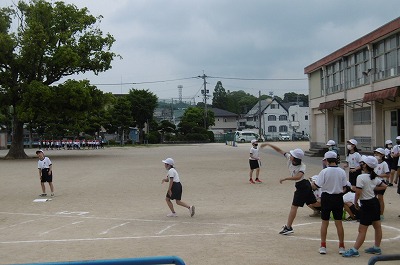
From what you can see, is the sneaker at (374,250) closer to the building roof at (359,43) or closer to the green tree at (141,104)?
the building roof at (359,43)

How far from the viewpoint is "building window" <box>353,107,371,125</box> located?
2748 centimetres

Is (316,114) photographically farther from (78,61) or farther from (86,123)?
(86,123)

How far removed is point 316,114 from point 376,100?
1347 cm

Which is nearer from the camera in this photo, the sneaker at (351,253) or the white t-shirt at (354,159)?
the sneaker at (351,253)

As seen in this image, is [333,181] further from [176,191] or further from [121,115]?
[121,115]

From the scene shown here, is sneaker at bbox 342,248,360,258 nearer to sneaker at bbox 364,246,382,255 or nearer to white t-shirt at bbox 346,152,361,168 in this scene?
sneaker at bbox 364,246,382,255

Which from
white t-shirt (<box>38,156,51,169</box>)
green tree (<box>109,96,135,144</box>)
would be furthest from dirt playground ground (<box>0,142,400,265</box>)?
green tree (<box>109,96,135,144</box>)

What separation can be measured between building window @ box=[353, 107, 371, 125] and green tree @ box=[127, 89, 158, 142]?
168ft

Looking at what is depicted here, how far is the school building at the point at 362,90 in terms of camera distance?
23969 mm

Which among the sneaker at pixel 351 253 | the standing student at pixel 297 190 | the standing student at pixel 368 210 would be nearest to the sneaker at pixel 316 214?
the standing student at pixel 297 190

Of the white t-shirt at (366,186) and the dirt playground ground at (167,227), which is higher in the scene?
the white t-shirt at (366,186)

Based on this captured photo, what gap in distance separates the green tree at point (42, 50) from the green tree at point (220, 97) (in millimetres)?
90583

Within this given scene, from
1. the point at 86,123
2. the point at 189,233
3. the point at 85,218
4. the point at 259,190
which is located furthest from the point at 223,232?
the point at 86,123

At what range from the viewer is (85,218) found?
10.7 metres
